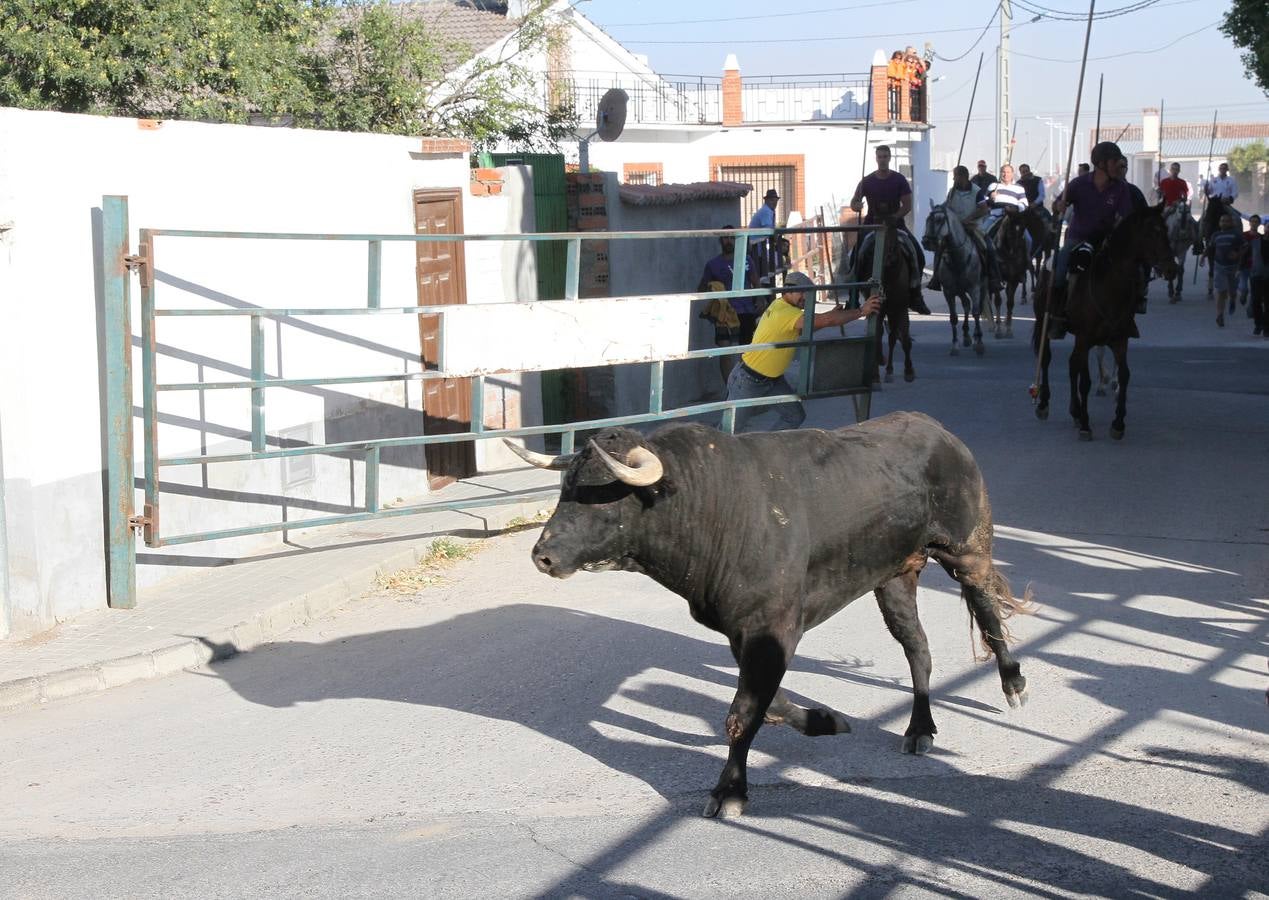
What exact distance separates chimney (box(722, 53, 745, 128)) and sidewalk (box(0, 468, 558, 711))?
121 ft

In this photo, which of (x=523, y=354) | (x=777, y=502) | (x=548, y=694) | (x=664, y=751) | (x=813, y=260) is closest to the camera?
(x=777, y=502)

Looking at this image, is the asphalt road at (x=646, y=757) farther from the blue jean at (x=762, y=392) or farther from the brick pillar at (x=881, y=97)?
the brick pillar at (x=881, y=97)

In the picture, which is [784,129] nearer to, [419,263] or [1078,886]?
[419,263]

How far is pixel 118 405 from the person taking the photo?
27.4 ft

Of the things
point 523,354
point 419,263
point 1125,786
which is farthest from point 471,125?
point 1125,786

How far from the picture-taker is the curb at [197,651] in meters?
7.35

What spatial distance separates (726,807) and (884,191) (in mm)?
15098

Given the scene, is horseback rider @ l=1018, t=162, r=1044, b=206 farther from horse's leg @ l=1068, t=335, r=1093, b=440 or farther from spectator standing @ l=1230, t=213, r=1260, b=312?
horse's leg @ l=1068, t=335, r=1093, b=440

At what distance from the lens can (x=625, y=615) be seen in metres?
8.70

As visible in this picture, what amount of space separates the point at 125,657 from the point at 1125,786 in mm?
4918

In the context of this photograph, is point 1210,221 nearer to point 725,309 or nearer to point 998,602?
point 725,309

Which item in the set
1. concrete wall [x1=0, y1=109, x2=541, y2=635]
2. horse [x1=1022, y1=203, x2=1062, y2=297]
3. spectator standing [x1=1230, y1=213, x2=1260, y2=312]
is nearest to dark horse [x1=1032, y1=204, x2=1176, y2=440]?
concrete wall [x1=0, y1=109, x2=541, y2=635]

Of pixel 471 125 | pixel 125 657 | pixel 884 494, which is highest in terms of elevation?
pixel 471 125

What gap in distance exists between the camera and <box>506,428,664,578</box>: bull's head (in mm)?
5523
